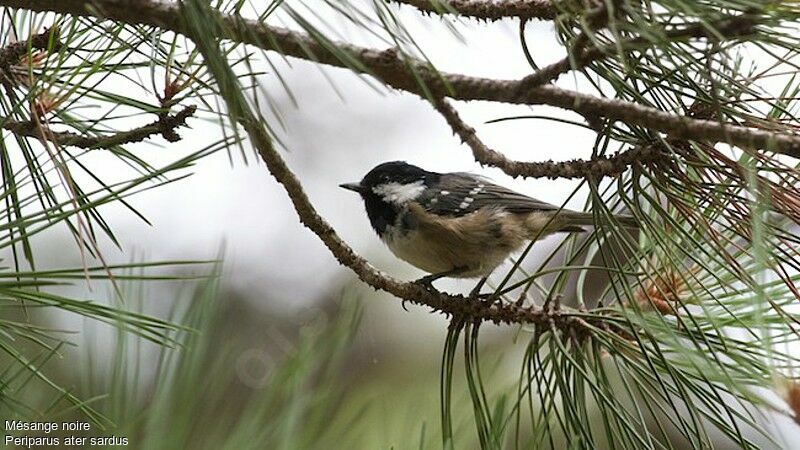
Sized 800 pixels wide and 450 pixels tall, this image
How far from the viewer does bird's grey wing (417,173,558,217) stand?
7.64ft

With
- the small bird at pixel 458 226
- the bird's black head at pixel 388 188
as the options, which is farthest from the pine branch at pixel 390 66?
the bird's black head at pixel 388 188

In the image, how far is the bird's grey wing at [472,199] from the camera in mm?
2328

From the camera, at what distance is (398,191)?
243 cm

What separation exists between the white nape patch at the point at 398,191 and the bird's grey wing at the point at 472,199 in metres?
0.03

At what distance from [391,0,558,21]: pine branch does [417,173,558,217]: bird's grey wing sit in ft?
3.62

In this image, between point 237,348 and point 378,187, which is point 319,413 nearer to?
point 237,348

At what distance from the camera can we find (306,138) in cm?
456

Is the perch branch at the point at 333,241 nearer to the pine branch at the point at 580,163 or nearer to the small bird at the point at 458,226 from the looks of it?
the pine branch at the point at 580,163

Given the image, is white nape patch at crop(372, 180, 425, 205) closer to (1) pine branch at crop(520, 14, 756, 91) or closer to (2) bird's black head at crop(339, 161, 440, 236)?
(2) bird's black head at crop(339, 161, 440, 236)

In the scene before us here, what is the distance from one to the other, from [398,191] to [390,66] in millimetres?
1432

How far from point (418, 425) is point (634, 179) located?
0.42 m

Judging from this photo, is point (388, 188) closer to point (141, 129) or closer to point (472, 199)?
point (472, 199)

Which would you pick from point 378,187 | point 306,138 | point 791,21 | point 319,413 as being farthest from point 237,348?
point 306,138

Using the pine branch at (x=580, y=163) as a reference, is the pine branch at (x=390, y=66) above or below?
above
